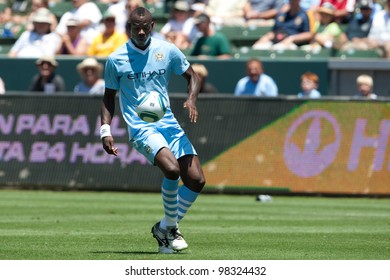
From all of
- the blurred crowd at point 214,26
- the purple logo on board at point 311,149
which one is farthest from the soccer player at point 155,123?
the blurred crowd at point 214,26

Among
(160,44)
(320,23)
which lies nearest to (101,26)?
(320,23)

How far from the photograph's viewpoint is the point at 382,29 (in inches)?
809

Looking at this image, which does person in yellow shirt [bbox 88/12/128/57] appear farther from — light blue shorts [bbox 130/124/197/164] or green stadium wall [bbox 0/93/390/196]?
light blue shorts [bbox 130/124/197/164]

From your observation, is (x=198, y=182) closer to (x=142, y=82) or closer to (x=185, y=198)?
(x=185, y=198)

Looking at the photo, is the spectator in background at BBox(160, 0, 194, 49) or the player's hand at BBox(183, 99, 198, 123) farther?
the spectator in background at BBox(160, 0, 194, 49)

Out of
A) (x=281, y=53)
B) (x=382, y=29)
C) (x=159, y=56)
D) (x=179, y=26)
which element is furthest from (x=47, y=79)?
(x=159, y=56)

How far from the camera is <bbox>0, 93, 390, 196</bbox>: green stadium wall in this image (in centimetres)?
1811

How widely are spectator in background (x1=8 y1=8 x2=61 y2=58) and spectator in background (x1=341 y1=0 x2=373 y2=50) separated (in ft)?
18.4

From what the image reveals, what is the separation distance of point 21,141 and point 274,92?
14.6ft

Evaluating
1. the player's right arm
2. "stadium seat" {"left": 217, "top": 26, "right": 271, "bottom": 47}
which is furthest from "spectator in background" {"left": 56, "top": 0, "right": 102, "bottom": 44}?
the player's right arm

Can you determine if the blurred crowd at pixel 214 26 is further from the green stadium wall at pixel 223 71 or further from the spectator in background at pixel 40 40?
the green stadium wall at pixel 223 71

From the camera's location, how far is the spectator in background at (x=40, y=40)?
2184 centimetres

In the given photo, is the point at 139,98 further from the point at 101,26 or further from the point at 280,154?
the point at 101,26

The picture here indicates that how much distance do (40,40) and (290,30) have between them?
491 cm
